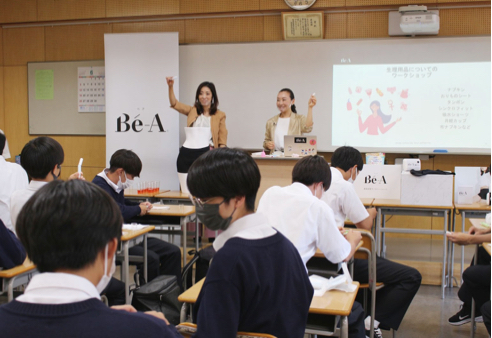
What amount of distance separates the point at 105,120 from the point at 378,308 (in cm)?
470

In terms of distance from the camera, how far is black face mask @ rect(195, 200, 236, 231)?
52.2 inches

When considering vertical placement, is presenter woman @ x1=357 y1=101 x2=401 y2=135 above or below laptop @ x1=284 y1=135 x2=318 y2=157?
above

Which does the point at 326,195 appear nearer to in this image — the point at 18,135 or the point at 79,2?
the point at 79,2

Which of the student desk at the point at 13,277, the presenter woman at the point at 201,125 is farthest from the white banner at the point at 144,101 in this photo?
the student desk at the point at 13,277

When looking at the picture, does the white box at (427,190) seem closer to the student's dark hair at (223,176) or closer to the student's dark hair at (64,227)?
the student's dark hair at (223,176)

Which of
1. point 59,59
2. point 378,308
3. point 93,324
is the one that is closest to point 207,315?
point 93,324

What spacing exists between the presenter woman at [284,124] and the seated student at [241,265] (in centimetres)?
388

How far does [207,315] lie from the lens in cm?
120

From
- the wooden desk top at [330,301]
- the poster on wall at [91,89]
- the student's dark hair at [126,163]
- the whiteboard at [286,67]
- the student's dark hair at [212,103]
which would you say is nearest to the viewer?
the wooden desk top at [330,301]

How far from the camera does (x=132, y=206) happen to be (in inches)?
148

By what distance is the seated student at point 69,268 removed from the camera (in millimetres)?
805

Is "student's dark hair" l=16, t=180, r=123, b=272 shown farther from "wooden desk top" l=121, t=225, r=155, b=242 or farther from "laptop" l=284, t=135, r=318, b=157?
"laptop" l=284, t=135, r=318, b=157

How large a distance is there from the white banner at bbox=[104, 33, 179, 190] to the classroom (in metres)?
0.03

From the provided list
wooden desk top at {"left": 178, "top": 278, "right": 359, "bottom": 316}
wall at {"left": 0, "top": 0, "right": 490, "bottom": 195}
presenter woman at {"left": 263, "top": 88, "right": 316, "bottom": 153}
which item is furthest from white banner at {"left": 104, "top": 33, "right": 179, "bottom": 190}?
wooden desk top at {"left": 178, "top": 278, "right": 359, "bottom": 316}
